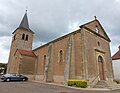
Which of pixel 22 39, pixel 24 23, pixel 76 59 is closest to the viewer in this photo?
pixel 76 59

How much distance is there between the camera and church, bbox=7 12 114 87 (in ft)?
51.7

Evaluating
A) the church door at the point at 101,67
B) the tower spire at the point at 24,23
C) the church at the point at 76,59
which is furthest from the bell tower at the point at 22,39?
the church door at the point at 101,67

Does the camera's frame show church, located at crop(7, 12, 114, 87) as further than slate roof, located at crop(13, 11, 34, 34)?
No

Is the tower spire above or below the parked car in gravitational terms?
above

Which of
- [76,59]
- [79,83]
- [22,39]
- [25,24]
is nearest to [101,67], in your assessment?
[76,59]

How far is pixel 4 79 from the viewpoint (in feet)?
60.7

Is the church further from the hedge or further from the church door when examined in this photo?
the hedge

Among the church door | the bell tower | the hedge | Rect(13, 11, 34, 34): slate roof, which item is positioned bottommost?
the hedge

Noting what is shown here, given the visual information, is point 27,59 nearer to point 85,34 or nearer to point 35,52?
point 35,52

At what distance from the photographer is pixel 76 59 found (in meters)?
16.5

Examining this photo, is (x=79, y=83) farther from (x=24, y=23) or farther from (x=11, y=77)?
(x=24, y=23)

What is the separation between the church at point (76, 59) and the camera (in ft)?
51.7

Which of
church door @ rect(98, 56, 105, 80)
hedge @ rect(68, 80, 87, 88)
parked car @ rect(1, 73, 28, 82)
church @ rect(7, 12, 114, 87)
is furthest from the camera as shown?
parked car @ rect(1, 73, 28, 82)

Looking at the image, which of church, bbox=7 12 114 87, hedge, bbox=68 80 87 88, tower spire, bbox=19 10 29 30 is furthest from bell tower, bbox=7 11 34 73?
→ hedge, bbox=68 80 87 88
